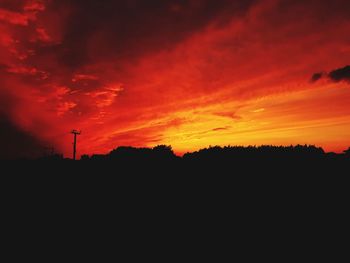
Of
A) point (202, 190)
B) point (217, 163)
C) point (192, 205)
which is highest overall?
point (217, 163)

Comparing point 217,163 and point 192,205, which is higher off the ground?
point 217,163

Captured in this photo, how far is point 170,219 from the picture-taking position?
16.1 meters

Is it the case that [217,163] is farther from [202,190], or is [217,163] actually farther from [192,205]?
[192,205]

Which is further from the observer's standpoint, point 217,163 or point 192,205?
point 217,163

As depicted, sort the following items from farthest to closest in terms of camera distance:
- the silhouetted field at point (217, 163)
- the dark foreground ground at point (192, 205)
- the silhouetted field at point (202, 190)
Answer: the silhouetted field at point (217, 163)
the silhouetted field at point (202, 190)
the dark foreground ground at point (192, 205)

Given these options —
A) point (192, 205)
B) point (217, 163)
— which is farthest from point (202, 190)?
point (217, 163)

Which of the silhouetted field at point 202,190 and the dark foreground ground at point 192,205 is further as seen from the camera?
the silhouetted field at point 202,190

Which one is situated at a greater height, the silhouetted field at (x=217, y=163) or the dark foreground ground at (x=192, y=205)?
the silhouetted field at (x=217, y=163)

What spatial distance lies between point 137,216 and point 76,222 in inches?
127

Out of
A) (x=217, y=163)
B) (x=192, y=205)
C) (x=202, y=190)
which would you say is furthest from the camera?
(x=217, y=163)

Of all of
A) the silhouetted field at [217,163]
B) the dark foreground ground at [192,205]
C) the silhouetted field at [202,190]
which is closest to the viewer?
the dark foreground ground at [192,205]

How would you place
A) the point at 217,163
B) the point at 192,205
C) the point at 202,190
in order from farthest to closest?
the point at 217,163 < the point at 202,190 < the point at 192,205

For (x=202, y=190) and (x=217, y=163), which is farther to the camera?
(x=217, y=163)

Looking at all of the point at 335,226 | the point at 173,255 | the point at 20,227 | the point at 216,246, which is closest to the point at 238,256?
the point at 216,246
